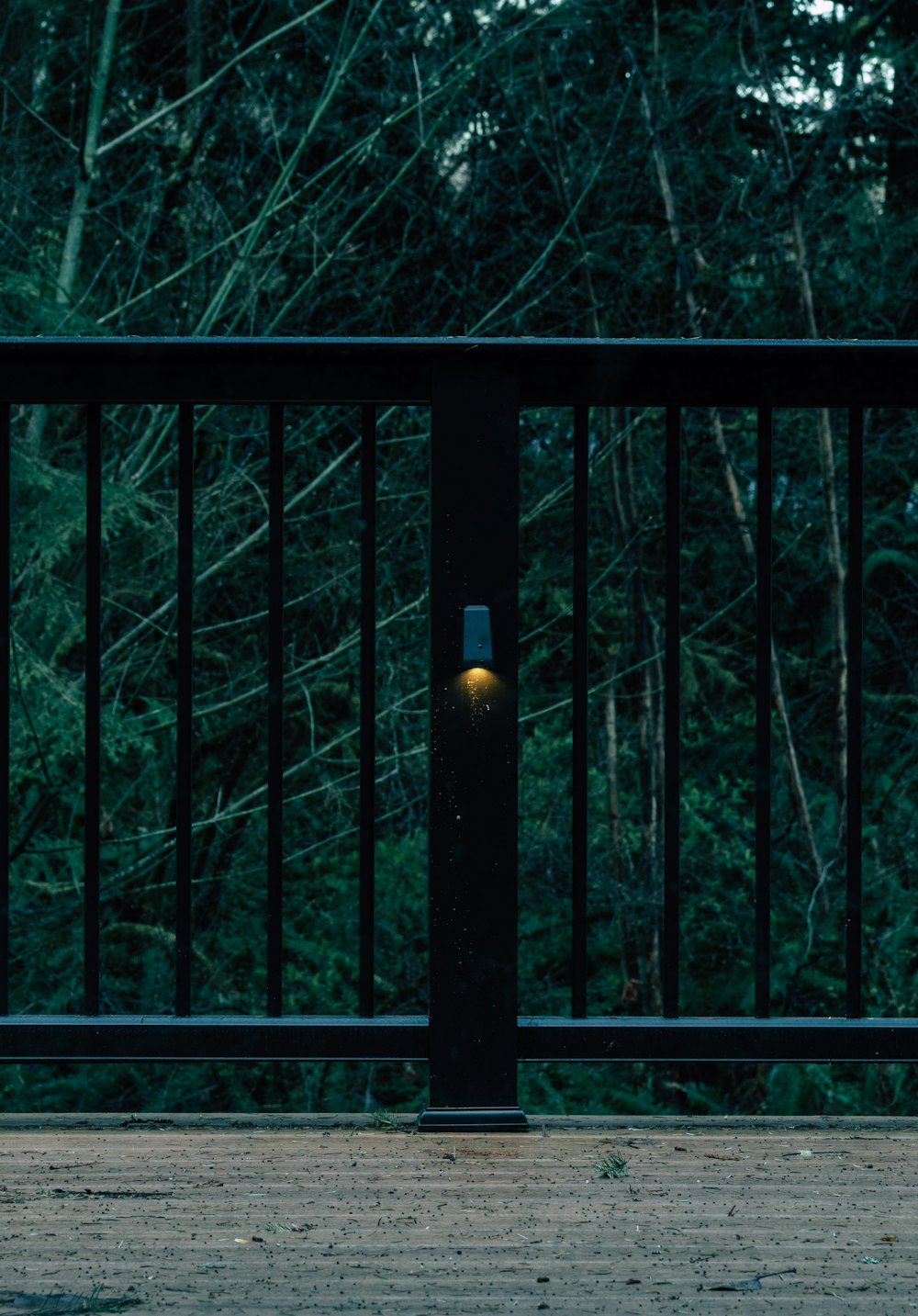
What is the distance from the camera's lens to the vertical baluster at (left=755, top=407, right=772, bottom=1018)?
2102 mm

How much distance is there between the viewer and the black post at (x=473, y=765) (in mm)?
1999

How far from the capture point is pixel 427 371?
2078 millimetres

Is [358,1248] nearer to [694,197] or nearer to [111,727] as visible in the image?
[111,727]

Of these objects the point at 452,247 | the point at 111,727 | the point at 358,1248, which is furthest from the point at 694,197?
the point at 358,1248

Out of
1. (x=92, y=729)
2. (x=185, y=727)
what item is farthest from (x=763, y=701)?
(x=92, y=729)

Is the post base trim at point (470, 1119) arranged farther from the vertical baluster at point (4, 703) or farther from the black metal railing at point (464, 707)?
the vertical baluster at point (4, 703)

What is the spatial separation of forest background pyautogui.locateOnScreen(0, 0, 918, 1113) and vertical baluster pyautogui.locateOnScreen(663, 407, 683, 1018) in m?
3.00

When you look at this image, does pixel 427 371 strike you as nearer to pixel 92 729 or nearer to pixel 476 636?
pixel 476 636

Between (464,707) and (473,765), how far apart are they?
3.3 inches

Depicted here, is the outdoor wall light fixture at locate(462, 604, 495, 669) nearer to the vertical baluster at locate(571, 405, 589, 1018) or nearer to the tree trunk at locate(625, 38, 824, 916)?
the vertical baluster at locate(571, 405, 589, 1018)

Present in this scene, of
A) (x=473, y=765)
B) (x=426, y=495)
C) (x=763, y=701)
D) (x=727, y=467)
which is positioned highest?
(x=727, y=467)

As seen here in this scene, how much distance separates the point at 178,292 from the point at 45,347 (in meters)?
3.63

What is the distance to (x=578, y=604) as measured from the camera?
212cm

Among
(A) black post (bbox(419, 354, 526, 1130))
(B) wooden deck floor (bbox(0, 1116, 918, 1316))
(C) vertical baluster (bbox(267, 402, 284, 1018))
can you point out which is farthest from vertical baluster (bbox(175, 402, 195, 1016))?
Result: (A) black post (bbox(419, 354, 526, 1130))
